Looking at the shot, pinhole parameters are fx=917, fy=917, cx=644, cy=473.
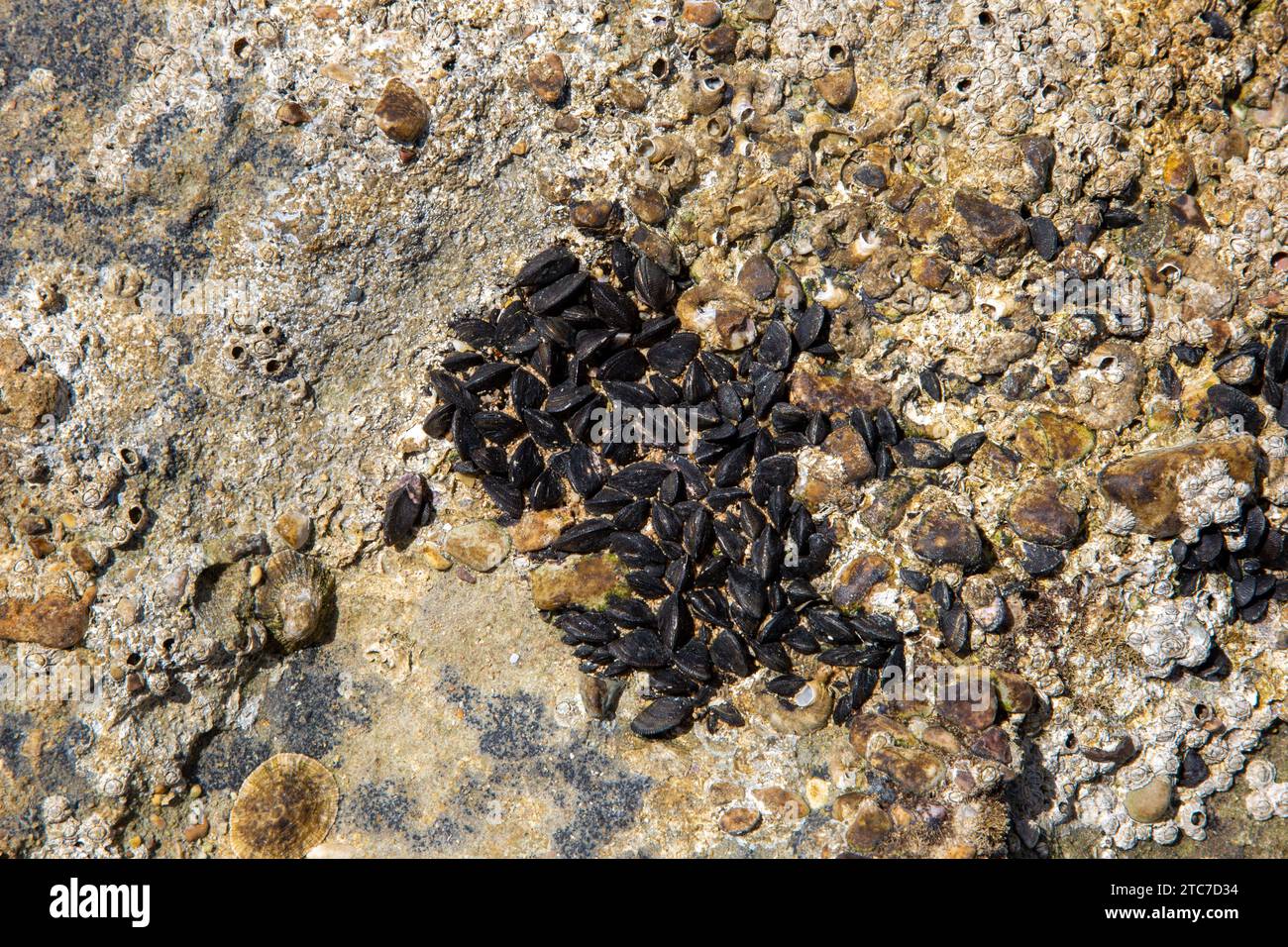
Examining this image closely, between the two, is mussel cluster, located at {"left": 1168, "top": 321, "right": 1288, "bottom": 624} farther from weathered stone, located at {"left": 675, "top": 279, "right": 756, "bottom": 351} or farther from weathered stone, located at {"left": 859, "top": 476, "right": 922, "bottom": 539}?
weathered stone, located at {"left": 675, "top": 279, "right": 756, "bottom": 351}

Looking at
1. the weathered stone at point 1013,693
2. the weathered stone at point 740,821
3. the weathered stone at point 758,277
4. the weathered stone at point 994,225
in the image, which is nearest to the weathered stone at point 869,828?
the weathered stone at point 740,821

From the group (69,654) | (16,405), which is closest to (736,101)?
(16,405)

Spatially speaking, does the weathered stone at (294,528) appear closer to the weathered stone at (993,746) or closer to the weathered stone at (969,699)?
the weathered stone at (969,699)

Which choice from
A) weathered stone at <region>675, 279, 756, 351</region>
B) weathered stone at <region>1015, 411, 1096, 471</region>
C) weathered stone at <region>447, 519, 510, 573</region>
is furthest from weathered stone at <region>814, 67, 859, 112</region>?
weathered stone at <region>447, 519, 510, 573</region>

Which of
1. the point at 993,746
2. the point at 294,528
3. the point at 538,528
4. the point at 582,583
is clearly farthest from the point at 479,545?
the point at 993,746

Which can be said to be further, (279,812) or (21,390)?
(279,812)

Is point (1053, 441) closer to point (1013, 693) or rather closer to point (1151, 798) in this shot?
point (1013, 693)
